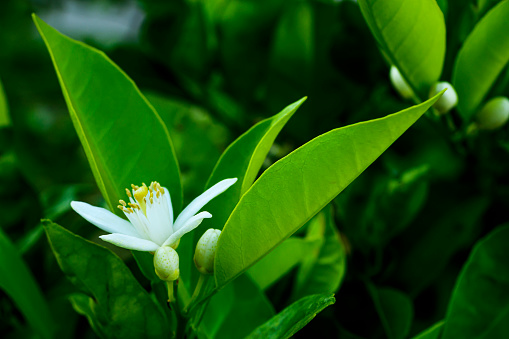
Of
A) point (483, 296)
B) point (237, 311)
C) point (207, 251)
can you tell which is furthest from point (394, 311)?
point (207, 251)

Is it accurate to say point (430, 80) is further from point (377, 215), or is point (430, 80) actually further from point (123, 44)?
point (123, 44)

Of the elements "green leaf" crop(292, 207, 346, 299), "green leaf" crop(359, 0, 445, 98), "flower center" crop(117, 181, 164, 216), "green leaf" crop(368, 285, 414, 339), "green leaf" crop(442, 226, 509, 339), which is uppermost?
"green leaf" crop(359, 0, 445, 98)

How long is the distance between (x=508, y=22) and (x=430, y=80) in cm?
10

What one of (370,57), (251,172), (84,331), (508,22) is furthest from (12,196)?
(508,22)

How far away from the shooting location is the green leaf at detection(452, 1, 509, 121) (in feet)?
1.85

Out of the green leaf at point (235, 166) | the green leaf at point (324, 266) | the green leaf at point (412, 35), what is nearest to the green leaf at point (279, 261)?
the green leaf at point (324, 266)

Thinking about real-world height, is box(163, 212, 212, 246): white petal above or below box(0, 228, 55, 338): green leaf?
above

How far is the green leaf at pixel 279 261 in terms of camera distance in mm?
610

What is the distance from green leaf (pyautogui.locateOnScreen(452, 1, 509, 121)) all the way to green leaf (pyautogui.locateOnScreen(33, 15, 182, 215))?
0.34 m

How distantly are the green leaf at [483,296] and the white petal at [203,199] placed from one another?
1.03 feet

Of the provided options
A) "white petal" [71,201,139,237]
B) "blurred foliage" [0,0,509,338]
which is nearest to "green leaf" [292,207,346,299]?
"blurred foliage" [0,0,509,338]

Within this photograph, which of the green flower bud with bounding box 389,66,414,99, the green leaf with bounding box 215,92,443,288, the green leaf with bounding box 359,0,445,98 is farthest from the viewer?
the green flower bud with bounding box 389,66,414,99

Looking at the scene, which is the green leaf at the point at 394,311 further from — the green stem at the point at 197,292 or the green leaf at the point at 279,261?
the green stem at the point at 197,292

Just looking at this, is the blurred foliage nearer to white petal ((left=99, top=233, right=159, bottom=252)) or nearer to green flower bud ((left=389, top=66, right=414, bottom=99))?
green flower bud ((left=389, top=66, right=414, bottom=99))
